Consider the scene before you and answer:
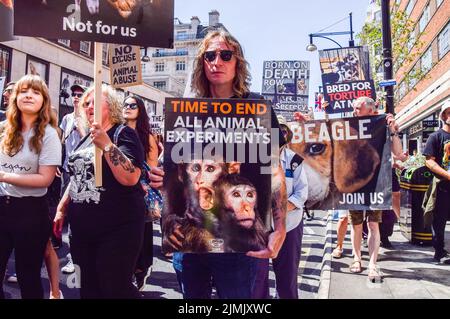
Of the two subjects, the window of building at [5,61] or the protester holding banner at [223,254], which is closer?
the protester holding banner at [223,254]

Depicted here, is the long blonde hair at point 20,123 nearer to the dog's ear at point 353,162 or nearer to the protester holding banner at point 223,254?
the protester holding banner at point 223,254

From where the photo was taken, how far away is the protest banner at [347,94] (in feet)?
25.6

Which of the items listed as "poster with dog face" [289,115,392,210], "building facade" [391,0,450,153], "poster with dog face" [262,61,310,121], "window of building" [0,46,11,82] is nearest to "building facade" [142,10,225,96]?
"building facade" [391,0,450,153]

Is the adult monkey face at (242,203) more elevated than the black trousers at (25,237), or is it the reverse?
the adult monkey face at (242,203)

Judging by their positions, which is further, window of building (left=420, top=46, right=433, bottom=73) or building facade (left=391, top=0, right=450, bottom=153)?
window of building (left=420, top=46, right=433, bottom=73)

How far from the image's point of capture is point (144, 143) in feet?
15.6

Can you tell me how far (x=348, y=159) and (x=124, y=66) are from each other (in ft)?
11.4

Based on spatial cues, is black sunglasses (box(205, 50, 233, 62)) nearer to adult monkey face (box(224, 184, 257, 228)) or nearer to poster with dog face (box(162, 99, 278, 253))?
poster with dog face (box(162, 99, 278, 253))

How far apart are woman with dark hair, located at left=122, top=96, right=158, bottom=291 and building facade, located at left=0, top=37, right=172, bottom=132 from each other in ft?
40.6

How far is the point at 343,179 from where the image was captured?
452 cm

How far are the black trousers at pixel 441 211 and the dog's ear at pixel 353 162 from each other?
6.46 feet

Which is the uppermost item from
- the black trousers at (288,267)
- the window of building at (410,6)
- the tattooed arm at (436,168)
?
the window of building at (410,6)

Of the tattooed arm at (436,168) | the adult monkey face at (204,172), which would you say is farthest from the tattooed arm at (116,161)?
the tattooed arm at (436,168)

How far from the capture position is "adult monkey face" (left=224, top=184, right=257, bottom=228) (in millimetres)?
2432
